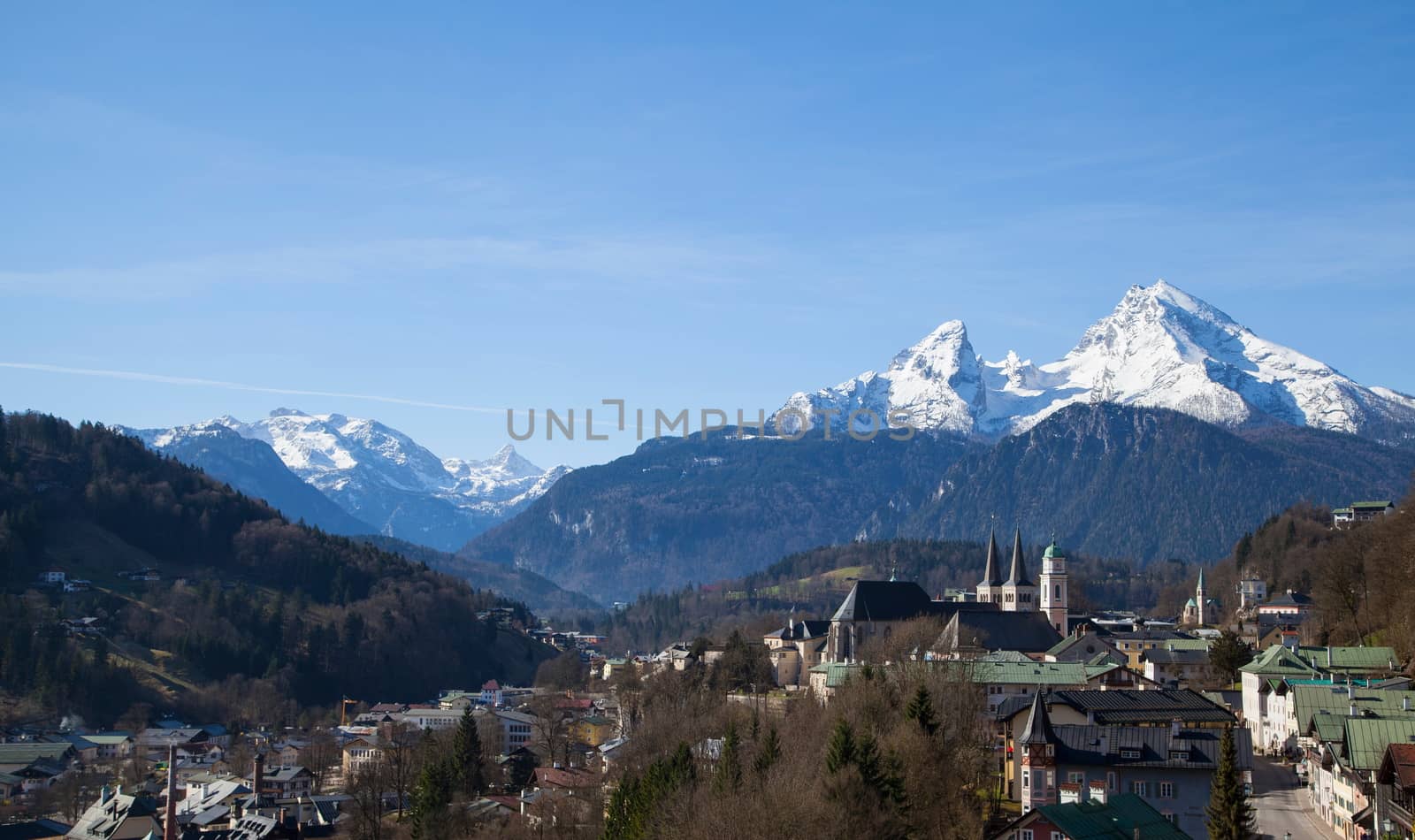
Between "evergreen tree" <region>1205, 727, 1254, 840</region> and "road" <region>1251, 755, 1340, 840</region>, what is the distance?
23.6ft

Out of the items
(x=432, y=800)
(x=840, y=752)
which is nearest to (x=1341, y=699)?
(x=840, y=752)

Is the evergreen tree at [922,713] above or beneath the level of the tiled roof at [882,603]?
beneath

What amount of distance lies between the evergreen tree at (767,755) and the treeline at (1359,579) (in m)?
32.0

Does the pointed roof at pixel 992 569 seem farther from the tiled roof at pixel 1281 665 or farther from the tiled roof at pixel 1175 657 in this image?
the tiled roof at pixel 1281 665

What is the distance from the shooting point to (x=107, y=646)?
16325cm


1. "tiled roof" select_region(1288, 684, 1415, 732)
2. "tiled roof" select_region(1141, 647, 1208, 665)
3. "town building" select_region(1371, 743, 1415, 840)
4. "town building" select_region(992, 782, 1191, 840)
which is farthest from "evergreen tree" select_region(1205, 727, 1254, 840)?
"tiled roof" select_region(1141, 647, 1208, 665)

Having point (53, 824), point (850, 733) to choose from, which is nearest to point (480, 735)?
point (53, 824)

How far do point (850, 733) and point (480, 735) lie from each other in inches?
2523

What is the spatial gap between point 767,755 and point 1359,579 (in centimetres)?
5538

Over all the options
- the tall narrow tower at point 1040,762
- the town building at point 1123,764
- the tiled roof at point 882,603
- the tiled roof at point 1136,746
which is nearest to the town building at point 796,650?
the tiled roof at point 882,603

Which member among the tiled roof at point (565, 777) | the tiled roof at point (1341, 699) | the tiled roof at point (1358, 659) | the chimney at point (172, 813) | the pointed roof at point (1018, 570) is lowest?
the chimney at point (172, 813)

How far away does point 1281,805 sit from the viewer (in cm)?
7100

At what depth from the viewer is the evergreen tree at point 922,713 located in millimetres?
67688

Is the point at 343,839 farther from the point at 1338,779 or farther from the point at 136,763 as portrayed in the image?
the point at 1338,779
